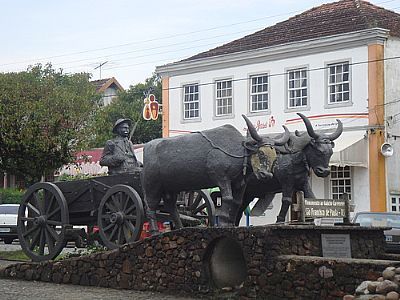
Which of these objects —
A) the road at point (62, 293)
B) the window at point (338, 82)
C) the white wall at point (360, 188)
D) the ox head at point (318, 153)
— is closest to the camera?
the road at point (62, 293)

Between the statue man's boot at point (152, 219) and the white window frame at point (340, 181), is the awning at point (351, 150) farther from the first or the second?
the statue man's boot at point (152, 219)

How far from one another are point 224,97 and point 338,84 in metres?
5.47

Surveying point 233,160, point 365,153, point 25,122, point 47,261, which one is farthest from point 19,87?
point 365,153

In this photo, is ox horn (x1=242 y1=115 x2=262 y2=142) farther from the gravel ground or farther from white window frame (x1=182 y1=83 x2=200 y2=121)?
white window frame (x1=182 y1=83 x2=200 y2=121)

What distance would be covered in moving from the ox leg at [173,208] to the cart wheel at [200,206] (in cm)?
153

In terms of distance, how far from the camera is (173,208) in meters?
15.5

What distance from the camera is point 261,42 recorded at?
32.8 m

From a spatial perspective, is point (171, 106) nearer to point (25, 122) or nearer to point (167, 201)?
point (25, 122)

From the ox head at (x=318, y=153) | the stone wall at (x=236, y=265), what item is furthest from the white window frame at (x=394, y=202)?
the stone wall at (x=236, y=265)

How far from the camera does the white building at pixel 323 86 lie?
28844 millimetres

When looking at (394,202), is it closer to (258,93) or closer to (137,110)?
(258,93)

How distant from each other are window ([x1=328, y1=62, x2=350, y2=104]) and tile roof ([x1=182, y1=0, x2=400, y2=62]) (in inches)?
48.5

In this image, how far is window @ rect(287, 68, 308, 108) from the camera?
3098 cm

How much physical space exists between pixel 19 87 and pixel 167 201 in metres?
8.94
